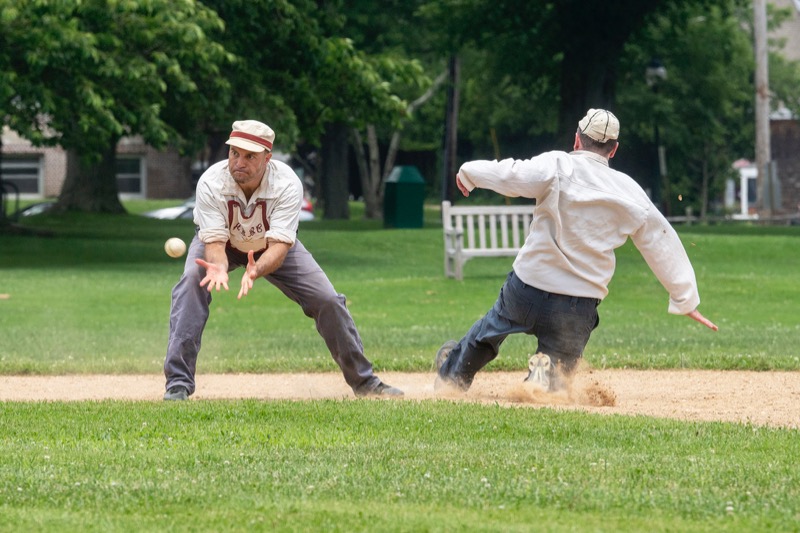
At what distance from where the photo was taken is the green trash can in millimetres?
31312

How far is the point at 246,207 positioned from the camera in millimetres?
7699

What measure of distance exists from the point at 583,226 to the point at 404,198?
24328mm

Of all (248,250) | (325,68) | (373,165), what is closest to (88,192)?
(325,68)

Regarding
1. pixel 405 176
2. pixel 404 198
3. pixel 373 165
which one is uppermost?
pixel 373 165

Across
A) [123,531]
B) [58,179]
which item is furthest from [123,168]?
[123,531]

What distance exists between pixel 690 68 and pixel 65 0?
96.4 feet

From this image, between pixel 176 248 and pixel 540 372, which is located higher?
pixel 176 248

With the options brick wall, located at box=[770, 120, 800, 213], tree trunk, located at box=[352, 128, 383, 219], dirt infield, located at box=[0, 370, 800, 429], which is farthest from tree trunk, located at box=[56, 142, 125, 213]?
brick wall, located at box=[770, 120, 800, 213]

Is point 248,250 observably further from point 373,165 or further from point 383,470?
point 373,165

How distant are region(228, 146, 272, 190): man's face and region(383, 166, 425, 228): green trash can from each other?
2360 cm

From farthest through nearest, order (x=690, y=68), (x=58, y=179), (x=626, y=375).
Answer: (x=58, y=179), (x=690, y=68), (x=626, y=375)

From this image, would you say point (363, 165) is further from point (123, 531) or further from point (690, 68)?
point (123, 531)

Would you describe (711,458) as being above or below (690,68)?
below

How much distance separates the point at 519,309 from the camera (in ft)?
25.6
